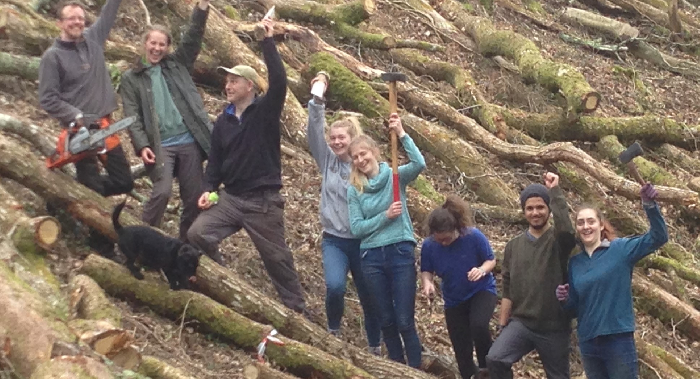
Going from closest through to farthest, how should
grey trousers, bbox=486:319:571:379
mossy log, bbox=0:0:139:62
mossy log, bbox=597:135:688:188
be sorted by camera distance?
1. grey trousers, bbox=486:319:571:379
2. mossy log, bbox=0:0:139:62
3. mossy log, bbox=597:135:688:188

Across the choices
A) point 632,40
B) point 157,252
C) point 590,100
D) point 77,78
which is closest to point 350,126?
point 157,252

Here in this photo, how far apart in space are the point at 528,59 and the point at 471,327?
230 inches

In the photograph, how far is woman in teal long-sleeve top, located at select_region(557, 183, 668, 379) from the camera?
510cm

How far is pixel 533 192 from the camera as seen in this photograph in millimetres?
5395

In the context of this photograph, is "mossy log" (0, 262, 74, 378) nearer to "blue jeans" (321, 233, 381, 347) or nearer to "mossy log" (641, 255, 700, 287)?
"blue jeans" (321, 233, 381, 347)

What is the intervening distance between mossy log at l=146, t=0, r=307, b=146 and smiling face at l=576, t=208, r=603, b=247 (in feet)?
14.1

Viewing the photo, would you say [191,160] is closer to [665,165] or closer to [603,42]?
[665,165]

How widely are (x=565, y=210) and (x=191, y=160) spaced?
119 inches

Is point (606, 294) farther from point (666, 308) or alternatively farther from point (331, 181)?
point (666, 308)

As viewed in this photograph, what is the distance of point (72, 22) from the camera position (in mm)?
6094

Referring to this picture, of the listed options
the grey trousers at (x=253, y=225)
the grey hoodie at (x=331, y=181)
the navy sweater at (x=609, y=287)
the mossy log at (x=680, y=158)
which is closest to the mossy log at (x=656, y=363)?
the navy sweater at (x=609, y=287)

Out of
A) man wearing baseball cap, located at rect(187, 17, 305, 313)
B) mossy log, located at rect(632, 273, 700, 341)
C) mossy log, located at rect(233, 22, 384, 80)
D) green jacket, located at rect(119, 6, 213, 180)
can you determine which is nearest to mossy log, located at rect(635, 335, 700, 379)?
mossy log, located at rect(632, 273, 700, 341)

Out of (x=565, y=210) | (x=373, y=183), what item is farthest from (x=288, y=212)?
(x=565, y=210)

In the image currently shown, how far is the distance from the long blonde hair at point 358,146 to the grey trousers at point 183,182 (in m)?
1.36
